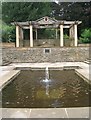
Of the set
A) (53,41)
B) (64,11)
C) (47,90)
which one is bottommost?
(47,90)

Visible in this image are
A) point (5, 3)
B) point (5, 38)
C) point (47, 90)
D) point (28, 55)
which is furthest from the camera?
point (5, 3)

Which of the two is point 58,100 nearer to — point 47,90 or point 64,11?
point 47,90

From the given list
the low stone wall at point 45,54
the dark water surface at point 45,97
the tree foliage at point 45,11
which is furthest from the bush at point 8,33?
the dark water surface at point 45,97

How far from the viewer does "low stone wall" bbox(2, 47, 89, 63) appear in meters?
20.1

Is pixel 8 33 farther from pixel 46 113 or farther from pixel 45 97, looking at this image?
pixel 46 113

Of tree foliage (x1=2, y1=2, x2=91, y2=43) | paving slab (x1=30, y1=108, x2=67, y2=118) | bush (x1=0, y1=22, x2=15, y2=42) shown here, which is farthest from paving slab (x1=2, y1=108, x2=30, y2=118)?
tree foliage (x1=2, y1=2, x2=91, y2=43)

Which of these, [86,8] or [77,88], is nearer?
[77,88]

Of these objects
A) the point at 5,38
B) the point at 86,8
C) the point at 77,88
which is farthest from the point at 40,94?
the point at 86,8

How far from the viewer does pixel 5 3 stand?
28203mm

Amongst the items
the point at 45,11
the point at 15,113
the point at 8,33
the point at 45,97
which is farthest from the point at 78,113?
the point at 45,11

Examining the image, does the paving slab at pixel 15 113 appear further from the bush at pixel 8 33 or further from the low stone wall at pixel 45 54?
the bush at pixel 8 33

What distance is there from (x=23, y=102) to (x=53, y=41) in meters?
17.7

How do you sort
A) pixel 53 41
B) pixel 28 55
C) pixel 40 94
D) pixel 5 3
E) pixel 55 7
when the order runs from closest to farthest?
pixel 40 94 < pixel 28 55 < pixel 53 41 < pixel 5 3 < pixel 55 7

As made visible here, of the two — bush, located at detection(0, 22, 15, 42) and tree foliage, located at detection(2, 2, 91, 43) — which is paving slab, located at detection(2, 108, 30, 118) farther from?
tree foliage, located at detection(2, 2, 91, 43)
